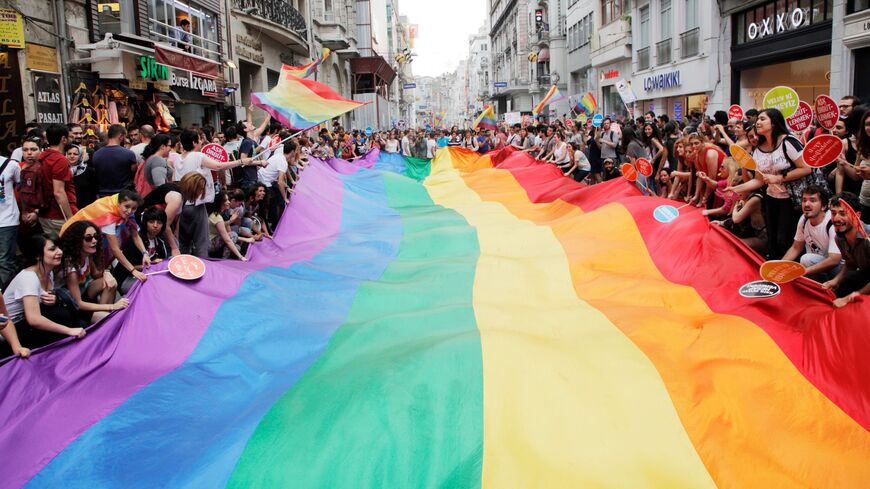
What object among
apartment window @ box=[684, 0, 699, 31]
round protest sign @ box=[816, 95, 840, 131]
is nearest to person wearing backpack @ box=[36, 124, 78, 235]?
round protest sign @ box=[816, 95, 840, 131]

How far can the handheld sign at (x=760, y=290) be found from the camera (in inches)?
189

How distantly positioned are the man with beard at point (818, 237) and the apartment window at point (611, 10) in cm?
2887

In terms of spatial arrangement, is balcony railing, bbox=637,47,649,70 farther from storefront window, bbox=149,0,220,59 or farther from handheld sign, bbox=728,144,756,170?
handheld sign, bbox=728,144,756,170

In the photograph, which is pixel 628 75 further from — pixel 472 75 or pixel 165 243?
pixel 472 75

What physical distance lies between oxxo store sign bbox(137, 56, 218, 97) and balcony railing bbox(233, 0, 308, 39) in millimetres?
4857

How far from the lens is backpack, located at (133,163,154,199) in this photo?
771 cm

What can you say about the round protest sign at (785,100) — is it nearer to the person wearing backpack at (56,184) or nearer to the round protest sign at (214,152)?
the round protest sign at (214,152)

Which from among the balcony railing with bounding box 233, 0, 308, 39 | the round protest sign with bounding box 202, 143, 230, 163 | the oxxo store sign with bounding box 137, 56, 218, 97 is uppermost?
the balcony railing with bounding box 233, 0, 308, 39

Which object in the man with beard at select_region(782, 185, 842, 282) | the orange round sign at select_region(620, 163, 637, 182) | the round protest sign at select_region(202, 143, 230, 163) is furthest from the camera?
the orange round sign at select_region(620, 163, 637, 182)

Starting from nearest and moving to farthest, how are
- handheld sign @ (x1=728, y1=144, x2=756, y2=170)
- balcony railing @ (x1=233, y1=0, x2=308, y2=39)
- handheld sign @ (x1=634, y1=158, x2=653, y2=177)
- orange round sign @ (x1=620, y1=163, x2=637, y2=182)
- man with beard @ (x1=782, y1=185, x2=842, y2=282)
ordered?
man with beard @ (x1=782, y1=185, x2=842, y2=282), handheld sign @ (x1=728, y1=144, x2=756, y2=170), handheld sign @ (x1=634, y1=158, x2=653, y2=177), orange round sign @ (x1=620, y1=163, x2=637, y2=182), balcony railing @ (x1=233, y1=0, x2=308, y2=39)

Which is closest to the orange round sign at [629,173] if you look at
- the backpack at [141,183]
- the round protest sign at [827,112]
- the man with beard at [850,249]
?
the round protest sign at [827,112]

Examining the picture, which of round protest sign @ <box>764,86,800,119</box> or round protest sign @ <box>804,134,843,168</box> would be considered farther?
round protest sign @ <box>764,86,800,119</box>

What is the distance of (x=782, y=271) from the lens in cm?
469

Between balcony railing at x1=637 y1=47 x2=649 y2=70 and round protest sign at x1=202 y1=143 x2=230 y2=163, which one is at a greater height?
balcony railing at x1=637 y1=47 x2=649 y2=70
